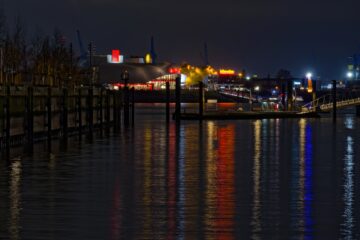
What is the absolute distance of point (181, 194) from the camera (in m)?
22.8

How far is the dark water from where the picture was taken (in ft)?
57.1

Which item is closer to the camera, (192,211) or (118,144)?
(192,211)

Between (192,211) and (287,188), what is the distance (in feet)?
16.7

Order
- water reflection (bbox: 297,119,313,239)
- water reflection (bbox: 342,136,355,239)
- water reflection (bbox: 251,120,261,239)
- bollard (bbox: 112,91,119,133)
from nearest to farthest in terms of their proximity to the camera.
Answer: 1. water reflection (bbox: 342,136,355,239)
2. water reflection (bbox: 251,120,261,239)
3. water reflection (bbox: 297,119,313,239)
4. bollard (bbox: 112,91,119,133)

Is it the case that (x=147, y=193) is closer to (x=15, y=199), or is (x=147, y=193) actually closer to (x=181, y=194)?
(x=181, y=194)

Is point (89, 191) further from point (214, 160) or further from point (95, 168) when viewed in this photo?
point (214, 160)

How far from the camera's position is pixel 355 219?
734 inches

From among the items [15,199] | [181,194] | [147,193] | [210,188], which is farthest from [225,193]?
[15,199]

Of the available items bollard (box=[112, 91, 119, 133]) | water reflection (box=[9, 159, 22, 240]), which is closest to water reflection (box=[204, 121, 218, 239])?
water reflection (box=[9, 159, 22, 240])

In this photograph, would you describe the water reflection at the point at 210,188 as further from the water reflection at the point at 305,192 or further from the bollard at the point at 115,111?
the bollard at the point at 115,111

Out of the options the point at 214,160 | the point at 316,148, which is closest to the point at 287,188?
the point at 214,160

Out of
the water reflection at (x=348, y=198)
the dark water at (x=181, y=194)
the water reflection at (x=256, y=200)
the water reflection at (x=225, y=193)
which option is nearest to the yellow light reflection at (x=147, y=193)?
the dark water at (x=181, y=194)

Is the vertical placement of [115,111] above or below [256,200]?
above

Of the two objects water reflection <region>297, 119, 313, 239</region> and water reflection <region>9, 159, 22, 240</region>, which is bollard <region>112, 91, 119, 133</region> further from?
water reflection <region>9, 159, 22, 240</region>
